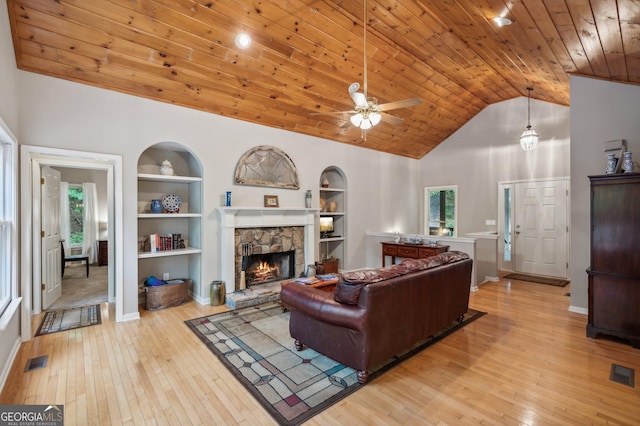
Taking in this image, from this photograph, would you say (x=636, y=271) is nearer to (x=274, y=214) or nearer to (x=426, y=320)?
(x=426, y=320)

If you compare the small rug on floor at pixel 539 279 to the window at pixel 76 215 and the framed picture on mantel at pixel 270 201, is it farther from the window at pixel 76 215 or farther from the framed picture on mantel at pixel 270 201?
the window at pixel 76 215

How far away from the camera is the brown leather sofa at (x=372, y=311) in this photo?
2.47 m

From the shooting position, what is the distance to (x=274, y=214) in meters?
5.29

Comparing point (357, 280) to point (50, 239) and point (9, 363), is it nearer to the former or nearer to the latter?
point (9, 363)

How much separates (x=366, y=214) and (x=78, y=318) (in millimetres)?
5502

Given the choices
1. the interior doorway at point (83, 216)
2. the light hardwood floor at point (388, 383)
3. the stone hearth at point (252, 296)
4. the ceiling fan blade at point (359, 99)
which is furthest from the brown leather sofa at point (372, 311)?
the interior doorway at point (83, 216)

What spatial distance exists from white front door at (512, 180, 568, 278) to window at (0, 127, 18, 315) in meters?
8.47

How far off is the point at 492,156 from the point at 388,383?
649cm

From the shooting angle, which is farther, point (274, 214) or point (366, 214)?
point (366, 214)

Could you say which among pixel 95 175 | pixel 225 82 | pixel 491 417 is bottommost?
pixel 491 417

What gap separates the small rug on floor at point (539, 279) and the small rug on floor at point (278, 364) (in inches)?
114

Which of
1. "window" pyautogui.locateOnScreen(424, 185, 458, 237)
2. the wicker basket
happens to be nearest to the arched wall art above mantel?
the wicker basket

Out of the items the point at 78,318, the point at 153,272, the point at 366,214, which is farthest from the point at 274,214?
the point at 78,318

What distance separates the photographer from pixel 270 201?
17.6ft
